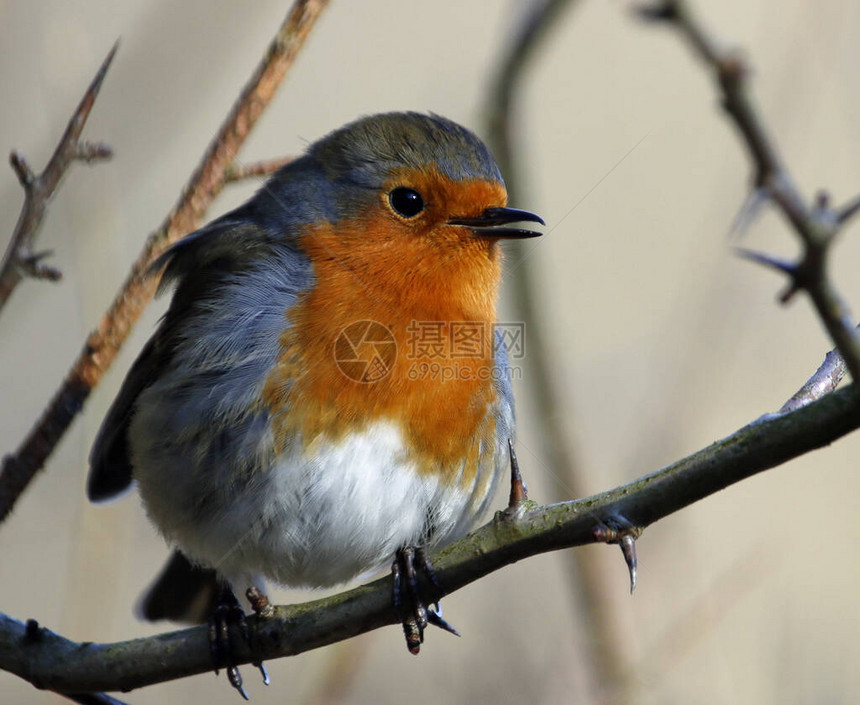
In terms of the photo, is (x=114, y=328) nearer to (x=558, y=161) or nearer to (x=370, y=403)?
(x=370, y=403)

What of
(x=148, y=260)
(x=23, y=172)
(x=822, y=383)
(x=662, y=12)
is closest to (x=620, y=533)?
(x=822, y=383)

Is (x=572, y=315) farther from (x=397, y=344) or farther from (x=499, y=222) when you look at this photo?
(x=397, y=344)

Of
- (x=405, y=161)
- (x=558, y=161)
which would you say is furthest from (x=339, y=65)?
(x=405, y=161)

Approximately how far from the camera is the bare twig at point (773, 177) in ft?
3.75

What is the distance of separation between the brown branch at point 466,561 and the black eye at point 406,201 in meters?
1.30

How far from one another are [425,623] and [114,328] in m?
1.24

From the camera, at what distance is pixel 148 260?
307 cm

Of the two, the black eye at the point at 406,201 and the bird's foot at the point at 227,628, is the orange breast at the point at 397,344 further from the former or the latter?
the bird's foot at the point at 227,628

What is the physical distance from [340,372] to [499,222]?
0.75m

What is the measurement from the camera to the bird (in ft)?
9.64

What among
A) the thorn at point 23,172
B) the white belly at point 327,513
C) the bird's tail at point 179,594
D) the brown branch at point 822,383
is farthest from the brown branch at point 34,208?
the bird's tail at point 179,594

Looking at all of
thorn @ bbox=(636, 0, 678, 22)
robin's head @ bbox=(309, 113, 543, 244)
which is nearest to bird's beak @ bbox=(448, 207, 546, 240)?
robin's head @ bbox=(309, 113, 543, 244)

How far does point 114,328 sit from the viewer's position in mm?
2996

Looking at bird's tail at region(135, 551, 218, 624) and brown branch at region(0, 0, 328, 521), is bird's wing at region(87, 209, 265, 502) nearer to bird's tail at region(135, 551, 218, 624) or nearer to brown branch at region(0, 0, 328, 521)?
brown branch at region(0, 0, 328, 521)
